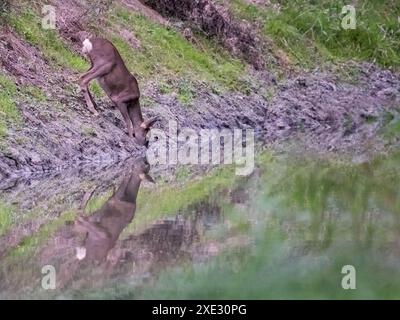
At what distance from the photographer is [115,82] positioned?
59.3 feet

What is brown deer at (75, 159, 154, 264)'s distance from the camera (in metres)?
9.77

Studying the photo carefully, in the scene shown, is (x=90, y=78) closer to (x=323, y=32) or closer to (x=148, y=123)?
(x=148, y=123)

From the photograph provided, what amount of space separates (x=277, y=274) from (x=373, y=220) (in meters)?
3.01

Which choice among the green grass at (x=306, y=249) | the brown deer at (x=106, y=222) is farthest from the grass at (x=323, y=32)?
the brown deer at (x=106, y=222)

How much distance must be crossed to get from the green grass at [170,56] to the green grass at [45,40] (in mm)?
1623

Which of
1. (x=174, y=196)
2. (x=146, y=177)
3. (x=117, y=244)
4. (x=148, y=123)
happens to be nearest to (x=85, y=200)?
(x=174, y=196)

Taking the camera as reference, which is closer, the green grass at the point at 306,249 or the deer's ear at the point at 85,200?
the green grass at the point at 306,249

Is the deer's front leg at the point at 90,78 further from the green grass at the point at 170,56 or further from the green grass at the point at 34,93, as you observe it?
the green grass at the point at 170,56

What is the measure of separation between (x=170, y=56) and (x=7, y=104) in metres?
6.68

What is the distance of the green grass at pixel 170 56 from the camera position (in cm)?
2173

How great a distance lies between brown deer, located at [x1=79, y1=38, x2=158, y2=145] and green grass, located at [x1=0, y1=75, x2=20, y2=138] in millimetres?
1325

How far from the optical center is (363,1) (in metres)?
32.5

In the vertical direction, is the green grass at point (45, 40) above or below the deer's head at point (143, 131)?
above
